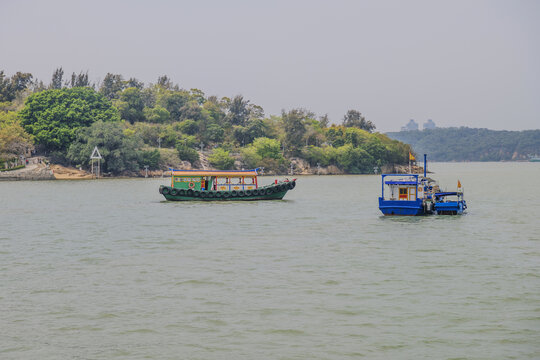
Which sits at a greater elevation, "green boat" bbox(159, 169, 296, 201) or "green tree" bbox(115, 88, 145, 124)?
"green tree" bbox(115, 88, 145, 124)

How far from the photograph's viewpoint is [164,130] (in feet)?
449

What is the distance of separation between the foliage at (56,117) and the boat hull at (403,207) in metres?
80.4

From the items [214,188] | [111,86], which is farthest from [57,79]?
[214,188]

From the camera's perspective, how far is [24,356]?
12969 millimetres

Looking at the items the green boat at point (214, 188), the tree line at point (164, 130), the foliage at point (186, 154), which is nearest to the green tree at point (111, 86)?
the tree line at point (164, 130)

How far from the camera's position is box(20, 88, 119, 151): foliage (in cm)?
10869

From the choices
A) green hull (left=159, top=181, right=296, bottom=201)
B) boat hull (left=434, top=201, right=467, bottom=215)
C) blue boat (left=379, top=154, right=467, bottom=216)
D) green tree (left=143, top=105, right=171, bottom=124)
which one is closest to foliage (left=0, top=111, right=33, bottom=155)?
green tree (left=143, top=105, right=171, bottom=124)

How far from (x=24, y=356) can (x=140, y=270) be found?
9.47m

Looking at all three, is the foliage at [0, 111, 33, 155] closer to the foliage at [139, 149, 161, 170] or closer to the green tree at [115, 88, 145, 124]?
the foliage at [139, 149, 161, 170]

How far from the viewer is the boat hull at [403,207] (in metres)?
40.4

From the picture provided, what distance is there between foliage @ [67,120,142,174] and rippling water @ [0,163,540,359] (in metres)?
72.6

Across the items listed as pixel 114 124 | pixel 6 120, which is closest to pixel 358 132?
pixel 114 124

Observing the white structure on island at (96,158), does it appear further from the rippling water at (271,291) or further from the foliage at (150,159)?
the rippling water at (271,291)

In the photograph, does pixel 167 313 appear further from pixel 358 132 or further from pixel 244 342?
pixel 358 132
